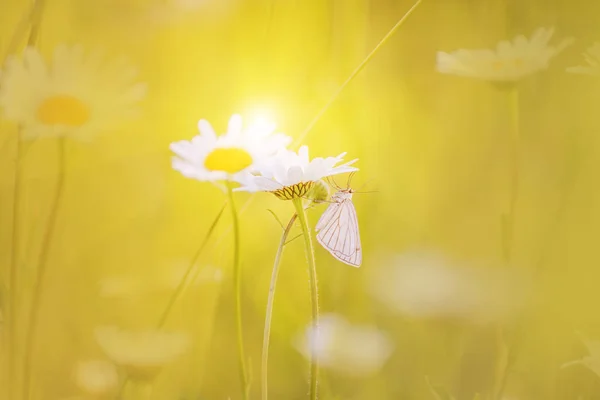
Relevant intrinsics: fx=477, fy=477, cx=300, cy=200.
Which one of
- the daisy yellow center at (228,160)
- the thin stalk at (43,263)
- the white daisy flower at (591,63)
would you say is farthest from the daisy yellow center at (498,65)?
the thin stalk at (43,263)

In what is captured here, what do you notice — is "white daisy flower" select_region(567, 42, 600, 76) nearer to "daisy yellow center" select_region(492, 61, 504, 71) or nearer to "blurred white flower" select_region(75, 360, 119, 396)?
"daisy yellow center" select_region(492, 61, 504, 71)

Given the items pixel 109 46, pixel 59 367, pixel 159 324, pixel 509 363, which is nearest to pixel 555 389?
pixel 509 363

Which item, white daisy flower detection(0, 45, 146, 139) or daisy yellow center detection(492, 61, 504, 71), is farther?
daisy yellow center detection(492, 61, 504, 71)

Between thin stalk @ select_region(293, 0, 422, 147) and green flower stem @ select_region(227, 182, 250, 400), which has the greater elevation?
thin stalk @ select_region(293, 0, 422, 147)

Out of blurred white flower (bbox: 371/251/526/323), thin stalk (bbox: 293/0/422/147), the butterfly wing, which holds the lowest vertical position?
blurred white flower (bbox: 371/251/526/323)

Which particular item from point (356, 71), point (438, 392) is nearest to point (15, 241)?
point (356, 71)

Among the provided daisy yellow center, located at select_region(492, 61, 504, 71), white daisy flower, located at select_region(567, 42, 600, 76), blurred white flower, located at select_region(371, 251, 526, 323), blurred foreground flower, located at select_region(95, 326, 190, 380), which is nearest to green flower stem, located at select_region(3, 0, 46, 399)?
blurred foreground flower, located at select_region(95, 326, 190, 380)

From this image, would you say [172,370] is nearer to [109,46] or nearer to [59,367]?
[59,367]
